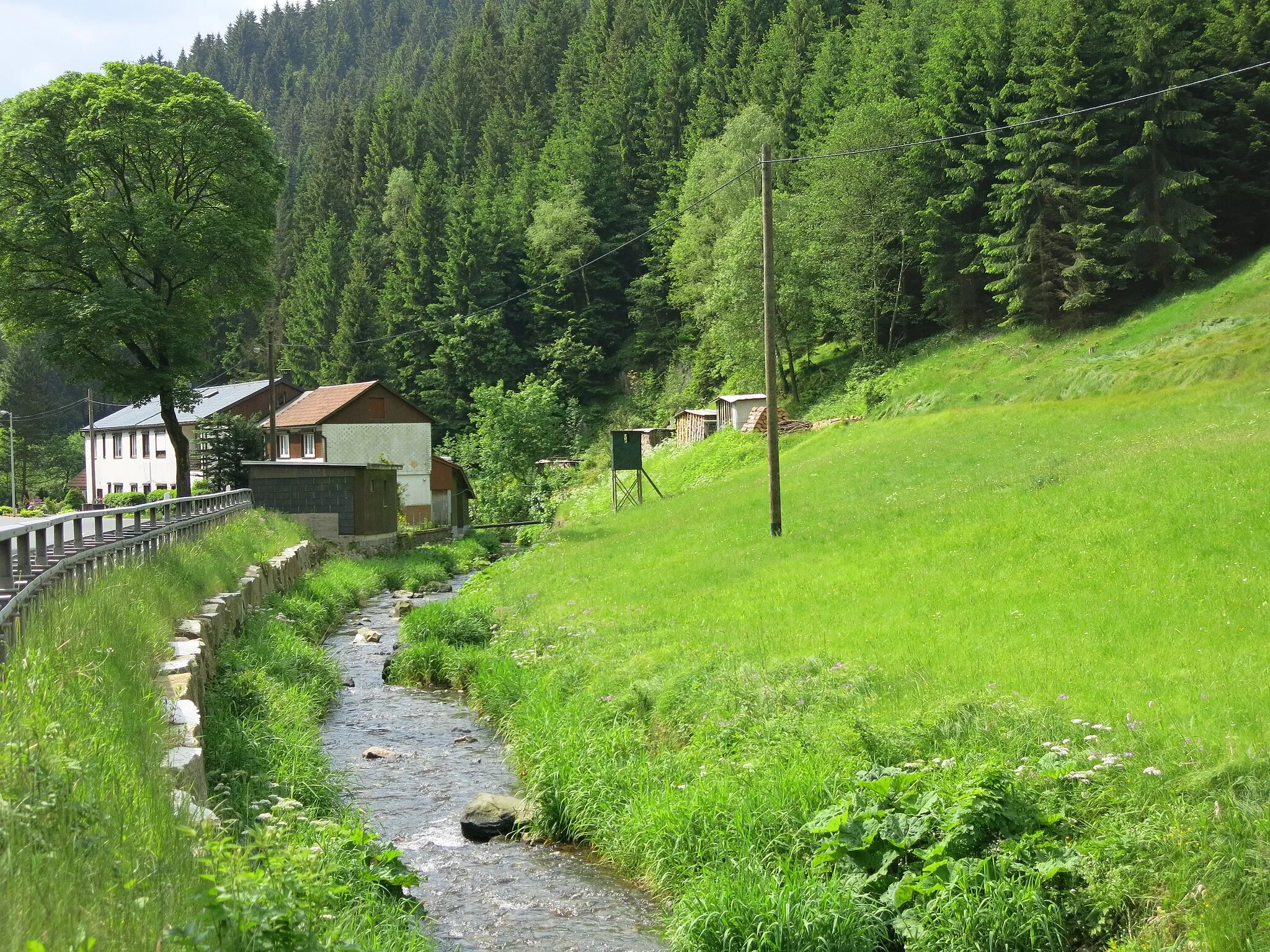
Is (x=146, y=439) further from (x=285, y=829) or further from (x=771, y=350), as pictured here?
(x=285, y=829)

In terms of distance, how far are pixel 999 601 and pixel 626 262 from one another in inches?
3234

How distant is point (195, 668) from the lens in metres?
12.2

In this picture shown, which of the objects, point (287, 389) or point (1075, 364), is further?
point (287, 389)

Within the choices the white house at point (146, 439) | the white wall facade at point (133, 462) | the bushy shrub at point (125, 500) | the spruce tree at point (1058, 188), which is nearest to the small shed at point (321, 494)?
the bushy shrub at point (125, 500)

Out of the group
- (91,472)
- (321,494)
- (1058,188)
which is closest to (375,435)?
(321,494)

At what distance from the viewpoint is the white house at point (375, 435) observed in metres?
62.6

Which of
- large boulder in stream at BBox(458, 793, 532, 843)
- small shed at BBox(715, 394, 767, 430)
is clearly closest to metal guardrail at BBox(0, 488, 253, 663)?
large boulder in stream at BBox(458, 793, 532, 843)

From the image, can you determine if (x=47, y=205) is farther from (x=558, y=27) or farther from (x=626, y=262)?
(x=558, y=27)

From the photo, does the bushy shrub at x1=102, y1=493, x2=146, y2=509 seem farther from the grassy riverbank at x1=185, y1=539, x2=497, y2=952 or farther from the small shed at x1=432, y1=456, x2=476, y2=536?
the grassy riverbank at x1=185, y1=539, x2=497, y2=952


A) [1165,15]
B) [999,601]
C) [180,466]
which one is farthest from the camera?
[1165,15]

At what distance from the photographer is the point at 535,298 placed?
297ft

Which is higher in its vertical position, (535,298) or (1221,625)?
(535,298)

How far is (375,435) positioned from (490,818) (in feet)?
177

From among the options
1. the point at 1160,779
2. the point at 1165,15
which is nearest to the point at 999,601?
the point at 1160,779
